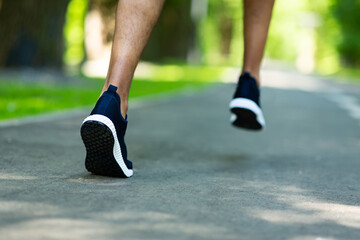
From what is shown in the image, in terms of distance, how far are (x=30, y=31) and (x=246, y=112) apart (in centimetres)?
763

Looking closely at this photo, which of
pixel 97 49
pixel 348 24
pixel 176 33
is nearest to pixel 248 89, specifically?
pixel 97 49

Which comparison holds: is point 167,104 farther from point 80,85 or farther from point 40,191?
point 40,191

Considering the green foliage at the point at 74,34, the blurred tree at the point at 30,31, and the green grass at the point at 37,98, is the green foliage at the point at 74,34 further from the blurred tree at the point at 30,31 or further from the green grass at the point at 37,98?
the green grass at the point at 37,98

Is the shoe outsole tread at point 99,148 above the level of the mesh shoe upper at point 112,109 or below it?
below

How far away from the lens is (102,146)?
108 inches

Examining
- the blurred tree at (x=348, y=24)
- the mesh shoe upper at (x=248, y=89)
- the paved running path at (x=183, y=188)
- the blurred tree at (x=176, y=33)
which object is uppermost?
the blurred tree at (x=348, y=24)

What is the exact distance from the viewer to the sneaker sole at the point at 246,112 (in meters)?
3.67

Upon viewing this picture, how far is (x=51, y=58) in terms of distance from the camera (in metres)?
11.1

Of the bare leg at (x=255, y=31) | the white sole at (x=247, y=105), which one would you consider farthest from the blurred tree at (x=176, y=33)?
the white sole at (x=247, y=105)

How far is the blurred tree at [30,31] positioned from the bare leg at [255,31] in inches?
285

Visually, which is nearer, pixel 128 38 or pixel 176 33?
pixel 128 38

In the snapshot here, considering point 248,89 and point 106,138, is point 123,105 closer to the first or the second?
point 106,138

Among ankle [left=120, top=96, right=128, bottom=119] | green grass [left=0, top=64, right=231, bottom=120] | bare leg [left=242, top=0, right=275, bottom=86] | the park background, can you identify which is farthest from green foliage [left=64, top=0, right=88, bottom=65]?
Answer: ankle [left=120, top=96, right=128, bottom=119]

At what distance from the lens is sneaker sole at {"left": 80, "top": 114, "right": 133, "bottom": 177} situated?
2691 millimetres
